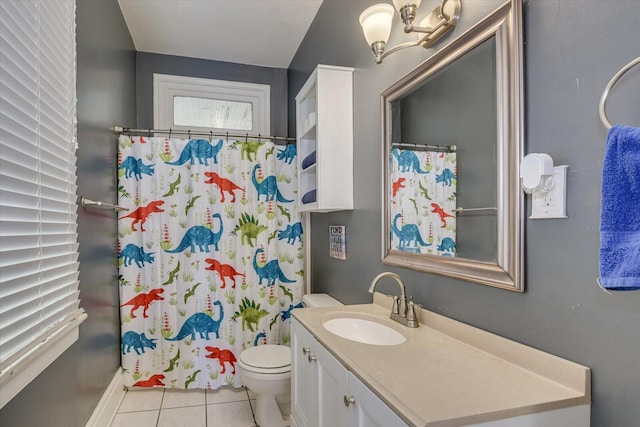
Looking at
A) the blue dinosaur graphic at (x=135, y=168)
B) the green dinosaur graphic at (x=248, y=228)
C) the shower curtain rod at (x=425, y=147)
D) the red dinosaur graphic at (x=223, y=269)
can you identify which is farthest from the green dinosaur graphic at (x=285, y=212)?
the shower curtain rod at (x=425, y=147)

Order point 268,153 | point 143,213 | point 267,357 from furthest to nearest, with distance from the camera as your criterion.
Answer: point 268,153
point 143,213
point 267,357

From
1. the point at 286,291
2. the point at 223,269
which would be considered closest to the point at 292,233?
the point at 286,291

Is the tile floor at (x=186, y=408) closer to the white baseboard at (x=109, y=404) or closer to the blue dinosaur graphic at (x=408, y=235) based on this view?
the white baseboard at (x=109, y=404)

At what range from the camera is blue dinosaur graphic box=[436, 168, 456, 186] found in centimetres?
135

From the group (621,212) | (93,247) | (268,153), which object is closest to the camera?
(621,212)

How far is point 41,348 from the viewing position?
1170 mm

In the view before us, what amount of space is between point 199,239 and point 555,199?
226cm

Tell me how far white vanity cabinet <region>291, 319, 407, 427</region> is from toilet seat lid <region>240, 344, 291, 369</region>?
1.20ft

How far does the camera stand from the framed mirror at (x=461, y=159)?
1.06 m

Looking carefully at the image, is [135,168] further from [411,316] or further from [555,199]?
[555,199]

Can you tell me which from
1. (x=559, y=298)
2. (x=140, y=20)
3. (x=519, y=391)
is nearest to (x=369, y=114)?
(x=559, y=298)

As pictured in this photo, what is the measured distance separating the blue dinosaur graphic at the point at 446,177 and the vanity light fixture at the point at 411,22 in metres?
Answer: 0.49

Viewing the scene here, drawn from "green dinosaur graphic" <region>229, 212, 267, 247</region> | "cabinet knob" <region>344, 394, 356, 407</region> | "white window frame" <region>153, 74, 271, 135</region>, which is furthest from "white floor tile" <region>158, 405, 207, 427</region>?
"white window frame" <region>153, 74, 271, 135</region>

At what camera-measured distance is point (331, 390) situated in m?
1.25
